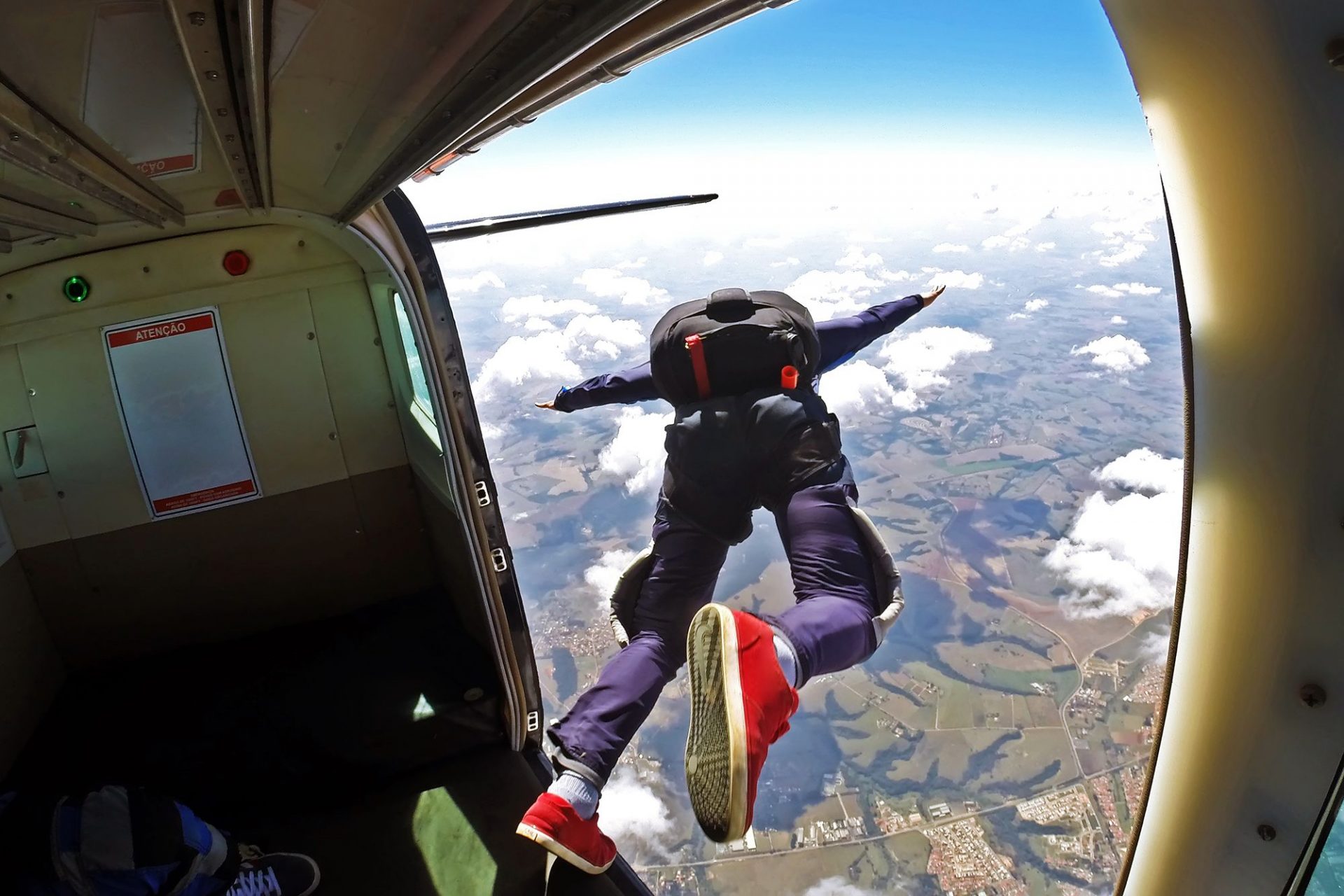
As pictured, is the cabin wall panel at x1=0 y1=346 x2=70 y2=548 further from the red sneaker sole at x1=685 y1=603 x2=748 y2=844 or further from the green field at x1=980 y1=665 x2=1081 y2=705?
the green field at x1=980 y1=665 x2=1081 y2=705

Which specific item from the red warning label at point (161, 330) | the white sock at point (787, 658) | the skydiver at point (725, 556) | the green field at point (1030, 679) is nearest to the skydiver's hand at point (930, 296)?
the skydiver at point (725, 556)

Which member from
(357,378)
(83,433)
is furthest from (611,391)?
(83,433)

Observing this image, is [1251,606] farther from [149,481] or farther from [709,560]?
[149,481]

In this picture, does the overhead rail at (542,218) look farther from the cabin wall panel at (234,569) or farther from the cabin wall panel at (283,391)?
the cabin wall panel at (234,569)

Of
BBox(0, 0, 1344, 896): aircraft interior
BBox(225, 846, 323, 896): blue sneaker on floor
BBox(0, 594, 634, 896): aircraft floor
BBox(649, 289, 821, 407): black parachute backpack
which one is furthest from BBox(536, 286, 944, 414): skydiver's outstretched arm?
BBox(225, 846, 323, 896): blue sneaker on floor

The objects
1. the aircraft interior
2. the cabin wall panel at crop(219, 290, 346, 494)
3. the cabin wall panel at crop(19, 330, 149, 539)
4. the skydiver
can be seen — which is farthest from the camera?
the cabin wall panel at crop(219, 290, 346, 494)

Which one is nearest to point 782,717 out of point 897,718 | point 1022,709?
point 897,718
